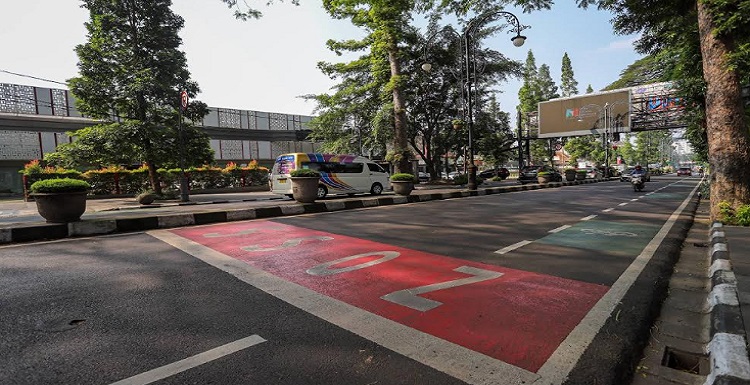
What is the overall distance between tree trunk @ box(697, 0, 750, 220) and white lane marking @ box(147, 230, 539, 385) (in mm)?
8051

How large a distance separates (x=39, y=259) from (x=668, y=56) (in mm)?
17837

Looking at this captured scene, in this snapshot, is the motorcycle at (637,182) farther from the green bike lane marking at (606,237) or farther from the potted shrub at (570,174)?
the potted shrub at (570,174)

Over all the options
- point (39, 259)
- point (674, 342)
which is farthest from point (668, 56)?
point (39, 259)

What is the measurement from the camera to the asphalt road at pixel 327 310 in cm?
220

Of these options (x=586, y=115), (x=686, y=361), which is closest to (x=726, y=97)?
(x=686, y=361)

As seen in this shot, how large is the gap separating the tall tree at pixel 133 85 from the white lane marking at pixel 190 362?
17.8 m

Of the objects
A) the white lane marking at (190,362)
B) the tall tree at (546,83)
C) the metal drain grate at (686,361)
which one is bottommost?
the metal drain grate at (686,361)

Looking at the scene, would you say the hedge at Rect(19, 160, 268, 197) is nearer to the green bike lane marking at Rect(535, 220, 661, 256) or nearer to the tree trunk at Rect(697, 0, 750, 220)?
the green bike lane marking at Rect(535, 220, 661, 256)

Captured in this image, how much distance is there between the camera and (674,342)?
2672 mm

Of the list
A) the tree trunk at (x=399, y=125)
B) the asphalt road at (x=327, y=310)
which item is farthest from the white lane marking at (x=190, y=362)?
the tree trunk at (x=399, y=125)

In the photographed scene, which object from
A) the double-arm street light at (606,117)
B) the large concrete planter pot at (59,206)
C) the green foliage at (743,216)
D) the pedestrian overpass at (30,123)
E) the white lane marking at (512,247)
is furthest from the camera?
the double-arm street light at (606,117)

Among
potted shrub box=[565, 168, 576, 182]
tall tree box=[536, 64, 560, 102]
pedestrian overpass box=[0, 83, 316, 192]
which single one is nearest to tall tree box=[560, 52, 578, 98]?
tall tree box=[536, 64, 560, 102]

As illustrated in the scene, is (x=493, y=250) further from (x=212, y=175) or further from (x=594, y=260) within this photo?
(x=212, y=175)

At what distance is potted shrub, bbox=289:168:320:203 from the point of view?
11.2 meters
